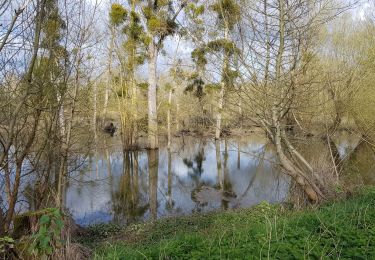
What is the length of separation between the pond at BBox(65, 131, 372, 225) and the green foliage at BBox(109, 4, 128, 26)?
7814mm

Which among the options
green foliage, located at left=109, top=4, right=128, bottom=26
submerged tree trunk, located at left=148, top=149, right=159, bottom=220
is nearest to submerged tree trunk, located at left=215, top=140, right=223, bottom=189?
submerged tree trunk, located at left=148, top=149, right=159, bottom=220

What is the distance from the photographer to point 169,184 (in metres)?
13.8

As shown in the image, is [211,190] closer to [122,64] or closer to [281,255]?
[281,255]

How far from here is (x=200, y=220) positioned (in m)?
8.20

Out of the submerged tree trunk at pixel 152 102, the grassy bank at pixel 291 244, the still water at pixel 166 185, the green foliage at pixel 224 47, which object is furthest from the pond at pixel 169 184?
the grassy bank at pixel 291 244

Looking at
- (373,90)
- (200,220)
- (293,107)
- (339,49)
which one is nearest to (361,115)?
(373,90)

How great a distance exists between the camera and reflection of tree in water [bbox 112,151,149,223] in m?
9.98

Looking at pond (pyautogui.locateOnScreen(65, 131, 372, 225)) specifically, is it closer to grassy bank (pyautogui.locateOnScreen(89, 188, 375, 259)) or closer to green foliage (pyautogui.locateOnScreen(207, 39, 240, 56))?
green foliage (pyautogui.locateOnScreen(207, 39, 240, 56))

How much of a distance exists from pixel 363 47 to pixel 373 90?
Result: 3759mm

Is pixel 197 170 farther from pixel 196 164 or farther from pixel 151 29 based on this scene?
pixel 151 29

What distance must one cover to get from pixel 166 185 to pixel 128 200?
238 centimetres

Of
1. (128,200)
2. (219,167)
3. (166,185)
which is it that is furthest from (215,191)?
(219,167)

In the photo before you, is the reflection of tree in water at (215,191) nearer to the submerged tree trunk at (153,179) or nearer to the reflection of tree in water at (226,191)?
the reflection of tree in water at (226,191)

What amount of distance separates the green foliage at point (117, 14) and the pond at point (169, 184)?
25.6 ft
